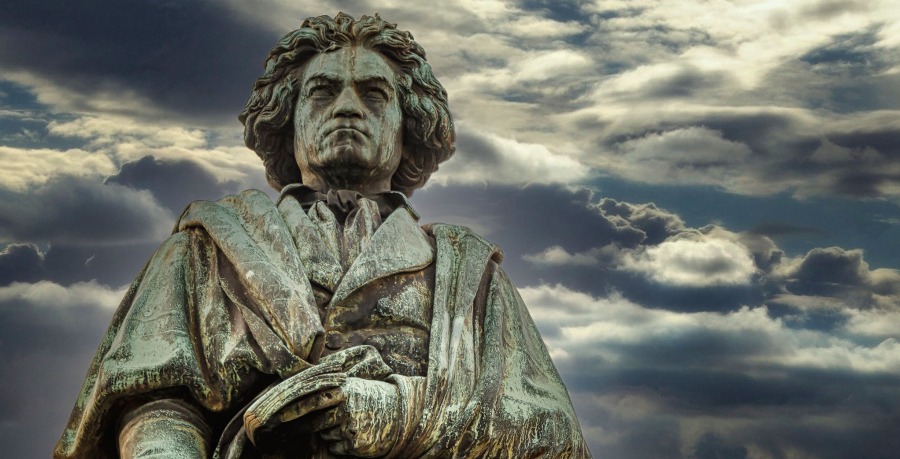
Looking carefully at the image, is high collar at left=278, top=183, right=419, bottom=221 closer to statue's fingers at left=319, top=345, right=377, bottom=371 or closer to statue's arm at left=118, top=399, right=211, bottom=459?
statue's fingers at left=319, top=345, right=377, bottom=371

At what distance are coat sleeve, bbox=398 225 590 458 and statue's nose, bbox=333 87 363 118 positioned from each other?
970 millimetres

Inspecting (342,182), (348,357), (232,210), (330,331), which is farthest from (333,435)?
(342,182)

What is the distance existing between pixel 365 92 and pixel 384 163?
49cm

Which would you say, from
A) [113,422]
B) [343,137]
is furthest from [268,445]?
[343,137]

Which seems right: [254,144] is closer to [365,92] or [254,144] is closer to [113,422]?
[365,92]

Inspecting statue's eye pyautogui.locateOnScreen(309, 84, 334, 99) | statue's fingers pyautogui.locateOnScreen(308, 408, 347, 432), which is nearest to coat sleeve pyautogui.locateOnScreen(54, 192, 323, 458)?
statue's fingers pyautogui.locateOnScreen(308, 408, 347, 432)

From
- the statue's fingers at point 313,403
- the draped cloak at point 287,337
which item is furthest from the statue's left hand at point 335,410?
the draped cloak at point 287,337

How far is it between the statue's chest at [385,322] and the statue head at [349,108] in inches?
52.0

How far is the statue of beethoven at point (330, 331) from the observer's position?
12711 millimetres

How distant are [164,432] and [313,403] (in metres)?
0.98

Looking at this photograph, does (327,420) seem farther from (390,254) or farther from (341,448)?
(390,254)

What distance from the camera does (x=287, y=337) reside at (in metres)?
13.0

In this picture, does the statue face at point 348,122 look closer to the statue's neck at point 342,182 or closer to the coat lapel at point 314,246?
the statue's neck at point 342,182

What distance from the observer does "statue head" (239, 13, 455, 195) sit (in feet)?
47.8
